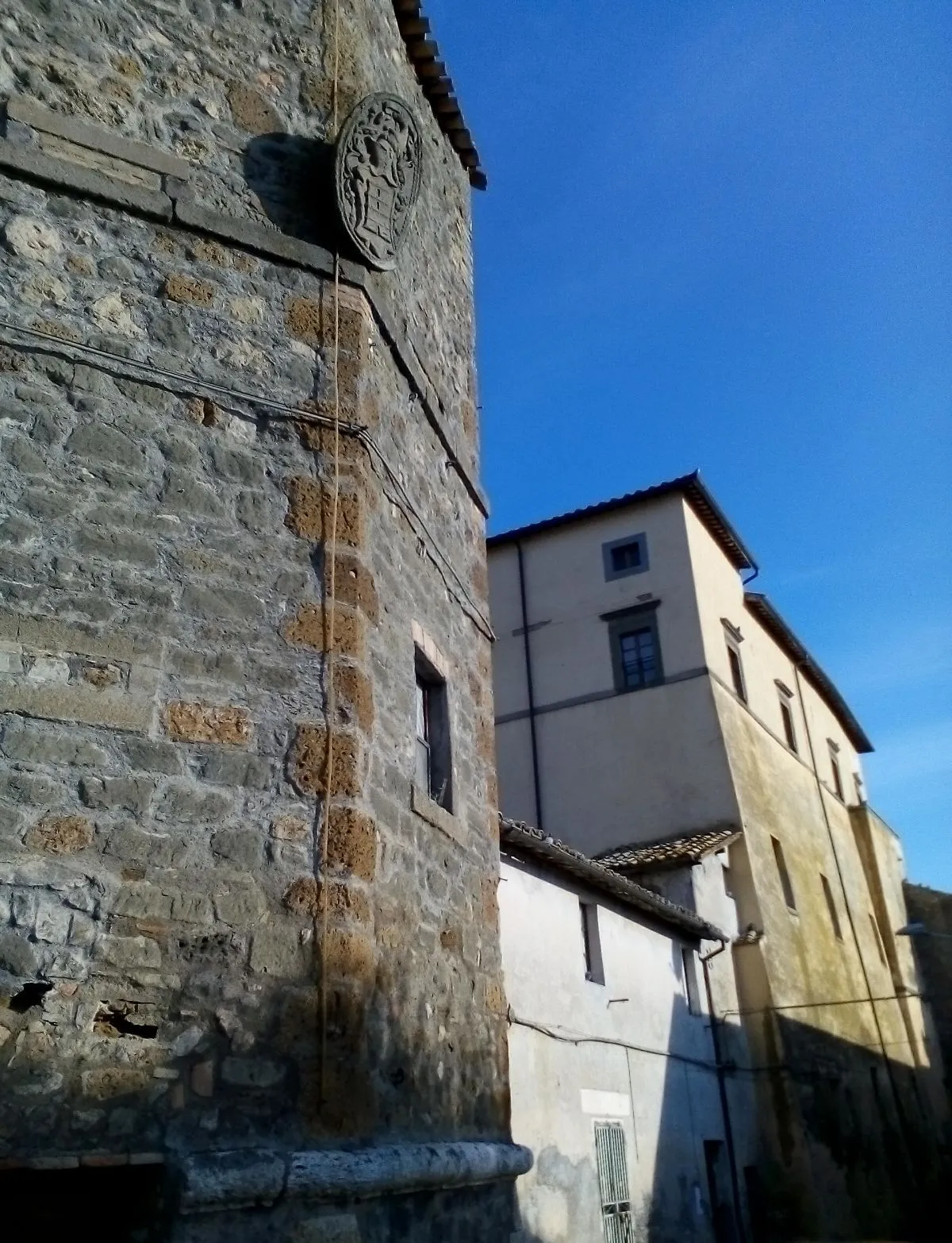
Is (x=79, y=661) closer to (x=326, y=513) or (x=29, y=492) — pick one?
(x=29, y=492)

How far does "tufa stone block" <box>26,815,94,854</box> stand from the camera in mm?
3738

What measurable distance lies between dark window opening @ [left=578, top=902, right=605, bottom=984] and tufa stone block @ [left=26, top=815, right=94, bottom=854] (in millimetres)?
8186

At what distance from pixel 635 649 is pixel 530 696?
1935 millimetres

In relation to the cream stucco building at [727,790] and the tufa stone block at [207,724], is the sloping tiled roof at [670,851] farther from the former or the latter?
the tufa stone block at [207,724]

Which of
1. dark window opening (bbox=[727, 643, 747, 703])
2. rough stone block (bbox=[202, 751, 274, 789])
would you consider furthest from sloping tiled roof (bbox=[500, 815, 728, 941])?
dark window opening (bbox=[727, 643, 747, 703])

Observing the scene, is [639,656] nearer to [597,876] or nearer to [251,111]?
[597,876]

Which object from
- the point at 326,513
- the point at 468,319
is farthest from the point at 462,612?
the point at 468,319

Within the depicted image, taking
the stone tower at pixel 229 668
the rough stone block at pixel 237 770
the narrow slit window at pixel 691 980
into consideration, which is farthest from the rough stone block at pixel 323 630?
the narrow slit window at pixel 691 980

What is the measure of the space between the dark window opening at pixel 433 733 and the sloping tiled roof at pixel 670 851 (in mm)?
10231

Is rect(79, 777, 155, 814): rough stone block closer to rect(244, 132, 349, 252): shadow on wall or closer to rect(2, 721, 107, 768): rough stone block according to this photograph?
rect(2, 721, 107, 768): rough stone block

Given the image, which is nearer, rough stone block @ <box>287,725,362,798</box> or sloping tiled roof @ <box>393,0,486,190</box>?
rough stone block @ <box>287,725,362,798</box>

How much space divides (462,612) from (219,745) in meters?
2.38

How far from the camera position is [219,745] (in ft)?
13.7

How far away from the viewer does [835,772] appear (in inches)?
1005
